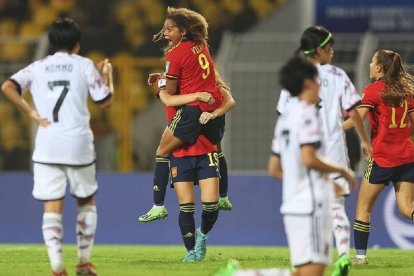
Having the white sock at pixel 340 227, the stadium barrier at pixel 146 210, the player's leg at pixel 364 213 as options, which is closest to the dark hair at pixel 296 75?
the white sock at pixel 340 227

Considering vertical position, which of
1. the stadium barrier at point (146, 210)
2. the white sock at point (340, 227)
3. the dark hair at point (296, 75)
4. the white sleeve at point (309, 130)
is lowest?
the stadium barrier at point (146, 210)

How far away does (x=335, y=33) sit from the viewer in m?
18.9

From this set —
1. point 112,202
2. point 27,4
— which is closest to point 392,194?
point 112,202

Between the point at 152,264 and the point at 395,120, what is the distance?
104 inches

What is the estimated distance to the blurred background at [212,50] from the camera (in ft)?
52.9

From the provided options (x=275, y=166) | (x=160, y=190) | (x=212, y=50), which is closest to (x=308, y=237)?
(x=275, y=166)

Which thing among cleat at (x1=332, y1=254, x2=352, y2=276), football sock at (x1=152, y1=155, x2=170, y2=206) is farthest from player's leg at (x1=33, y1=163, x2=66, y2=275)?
football sock at (x1=152, y1=155, x2=170, y2=206)

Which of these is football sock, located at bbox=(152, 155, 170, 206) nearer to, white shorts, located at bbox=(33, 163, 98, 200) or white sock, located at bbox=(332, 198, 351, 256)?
white sock, located at bbox=(332, 198, 351, 256)

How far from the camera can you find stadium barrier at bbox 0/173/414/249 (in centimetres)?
1527

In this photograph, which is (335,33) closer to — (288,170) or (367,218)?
(367,218)

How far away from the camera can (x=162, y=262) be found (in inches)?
404

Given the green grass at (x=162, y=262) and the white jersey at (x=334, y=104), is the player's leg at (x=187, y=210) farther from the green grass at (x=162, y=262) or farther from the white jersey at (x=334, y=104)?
the white jersey at (x=334, y=104)

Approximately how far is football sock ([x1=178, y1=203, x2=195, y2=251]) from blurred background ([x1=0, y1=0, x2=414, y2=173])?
18.6ft

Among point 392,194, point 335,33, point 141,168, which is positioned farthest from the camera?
point 335,33
